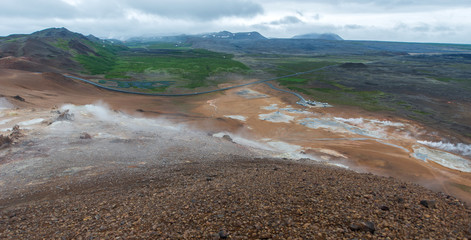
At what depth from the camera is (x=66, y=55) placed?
7619 centimetres

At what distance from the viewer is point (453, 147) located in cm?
2767

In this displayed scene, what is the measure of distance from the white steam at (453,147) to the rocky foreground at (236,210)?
1984 cm

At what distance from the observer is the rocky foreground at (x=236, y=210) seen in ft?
26.6

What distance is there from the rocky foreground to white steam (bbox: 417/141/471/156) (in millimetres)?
19840

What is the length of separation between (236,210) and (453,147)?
29503 millimetres

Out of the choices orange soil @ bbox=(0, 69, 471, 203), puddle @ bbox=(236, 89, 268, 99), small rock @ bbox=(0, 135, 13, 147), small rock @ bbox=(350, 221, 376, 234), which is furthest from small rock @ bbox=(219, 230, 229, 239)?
puddle @ bbox=(236, 89, 268, 99)

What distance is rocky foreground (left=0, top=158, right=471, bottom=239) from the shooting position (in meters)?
8.09

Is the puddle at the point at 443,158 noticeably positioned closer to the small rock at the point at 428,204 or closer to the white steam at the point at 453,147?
the white steam at the point at 453,147

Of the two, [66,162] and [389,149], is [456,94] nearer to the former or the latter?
[389,149]

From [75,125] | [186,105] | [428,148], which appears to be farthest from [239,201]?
[186,105]

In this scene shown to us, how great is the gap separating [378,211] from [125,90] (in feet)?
170

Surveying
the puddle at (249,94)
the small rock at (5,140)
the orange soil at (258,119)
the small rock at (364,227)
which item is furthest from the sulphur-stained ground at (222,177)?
the puddle at (249,94)

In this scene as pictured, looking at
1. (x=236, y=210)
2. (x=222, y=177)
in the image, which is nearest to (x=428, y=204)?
(x=236, y=210)

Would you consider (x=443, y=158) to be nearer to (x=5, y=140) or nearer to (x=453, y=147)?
(x=453, y=147)
